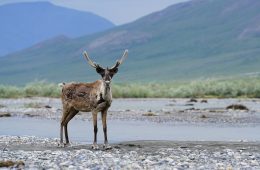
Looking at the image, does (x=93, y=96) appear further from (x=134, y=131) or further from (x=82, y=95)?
(x=134, y=131)

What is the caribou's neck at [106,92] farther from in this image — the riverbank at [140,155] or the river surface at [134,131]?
the river surface at [134,131]

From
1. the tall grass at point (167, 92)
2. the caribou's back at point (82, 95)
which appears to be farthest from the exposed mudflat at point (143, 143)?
the tall grass at point (167, 92)

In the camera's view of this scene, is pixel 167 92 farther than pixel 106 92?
Yes

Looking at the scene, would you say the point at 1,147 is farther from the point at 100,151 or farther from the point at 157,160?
the point at 157,160

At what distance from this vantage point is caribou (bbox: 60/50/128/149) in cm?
1877

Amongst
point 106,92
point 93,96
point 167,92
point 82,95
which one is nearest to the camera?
point 106,92

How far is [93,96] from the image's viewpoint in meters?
19.1

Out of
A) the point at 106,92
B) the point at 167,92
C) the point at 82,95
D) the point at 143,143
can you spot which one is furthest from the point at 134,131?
the point at 167,92

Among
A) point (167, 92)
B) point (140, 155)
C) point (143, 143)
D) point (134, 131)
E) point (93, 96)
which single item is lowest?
point (140, 155)

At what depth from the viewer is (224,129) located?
28672 mm

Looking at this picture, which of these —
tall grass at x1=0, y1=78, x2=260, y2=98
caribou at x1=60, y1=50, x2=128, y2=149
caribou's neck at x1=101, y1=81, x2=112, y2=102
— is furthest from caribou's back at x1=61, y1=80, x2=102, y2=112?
tall grass at x1=0, y1=78, x2=260, y2=98

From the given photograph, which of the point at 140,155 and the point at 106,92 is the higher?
the point at 106,92

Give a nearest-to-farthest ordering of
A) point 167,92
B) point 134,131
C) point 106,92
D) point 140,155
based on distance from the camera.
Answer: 1. point 140,155
2. point 106,92
3. point 134,131
4. point 167,92

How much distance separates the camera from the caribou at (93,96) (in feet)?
61.6
